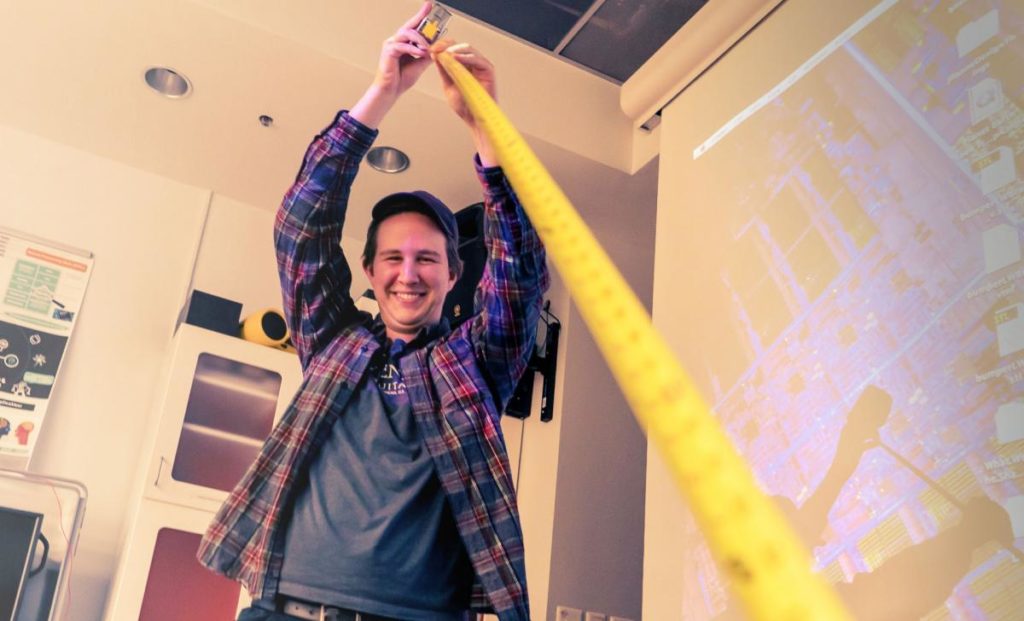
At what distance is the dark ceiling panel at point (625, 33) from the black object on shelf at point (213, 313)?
4.17 feet

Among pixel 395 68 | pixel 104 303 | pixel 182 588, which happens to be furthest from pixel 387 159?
pixel 395 68

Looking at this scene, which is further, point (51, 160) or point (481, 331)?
point (51, 160)

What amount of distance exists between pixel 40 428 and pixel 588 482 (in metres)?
1.62

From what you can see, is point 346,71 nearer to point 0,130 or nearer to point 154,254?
→ point 154,254

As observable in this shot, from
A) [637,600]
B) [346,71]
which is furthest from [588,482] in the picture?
[346,71]

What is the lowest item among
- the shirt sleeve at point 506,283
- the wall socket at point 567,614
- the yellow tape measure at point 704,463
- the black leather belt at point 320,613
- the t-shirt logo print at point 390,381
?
the yellow tape measure at point 704,463

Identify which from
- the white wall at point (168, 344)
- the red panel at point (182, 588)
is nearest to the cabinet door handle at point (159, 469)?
the red panel at point (182, 588)

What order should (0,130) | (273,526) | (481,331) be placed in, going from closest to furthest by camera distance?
1. (273,526)
2. (481,331)
3. (0,130)

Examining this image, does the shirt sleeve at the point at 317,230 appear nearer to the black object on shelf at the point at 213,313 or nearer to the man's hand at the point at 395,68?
the man's hand at the point at 395,68

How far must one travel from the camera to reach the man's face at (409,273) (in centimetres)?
141

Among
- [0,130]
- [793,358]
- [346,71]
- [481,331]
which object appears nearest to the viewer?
[481,331]

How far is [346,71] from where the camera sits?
2.54m

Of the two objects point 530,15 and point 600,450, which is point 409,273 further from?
point 600,450

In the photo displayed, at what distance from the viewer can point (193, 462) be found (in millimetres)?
2543
